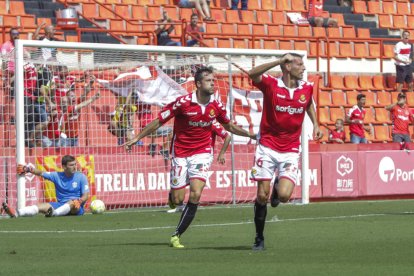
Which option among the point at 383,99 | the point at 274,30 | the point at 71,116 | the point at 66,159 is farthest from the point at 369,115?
the point at 66,159

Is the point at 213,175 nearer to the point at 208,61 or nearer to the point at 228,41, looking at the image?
the point at 208,61

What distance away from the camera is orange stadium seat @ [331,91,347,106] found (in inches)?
1223

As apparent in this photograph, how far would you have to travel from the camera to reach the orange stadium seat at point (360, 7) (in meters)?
36.4

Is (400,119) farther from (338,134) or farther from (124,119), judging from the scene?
(124,119)

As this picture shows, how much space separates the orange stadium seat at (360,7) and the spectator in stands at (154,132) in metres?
14.7

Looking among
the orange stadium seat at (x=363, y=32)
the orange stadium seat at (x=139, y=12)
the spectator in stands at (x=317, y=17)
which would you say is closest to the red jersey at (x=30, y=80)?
the orange stadium seat at (x=139, y=12)

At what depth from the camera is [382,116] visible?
1251 inches

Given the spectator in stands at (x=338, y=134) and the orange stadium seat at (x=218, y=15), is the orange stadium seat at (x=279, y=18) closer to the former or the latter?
the orange stadium seat at (x=218, y=15)

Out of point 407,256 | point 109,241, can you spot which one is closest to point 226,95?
point 109,241

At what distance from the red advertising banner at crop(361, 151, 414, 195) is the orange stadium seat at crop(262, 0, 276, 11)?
8745 mm

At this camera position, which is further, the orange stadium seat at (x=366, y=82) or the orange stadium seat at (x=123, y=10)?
the orange stadium seat at (x=366, y=82)

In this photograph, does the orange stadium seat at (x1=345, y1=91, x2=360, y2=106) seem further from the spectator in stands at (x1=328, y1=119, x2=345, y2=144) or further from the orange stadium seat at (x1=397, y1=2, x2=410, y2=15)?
the orange stadium seat at (x1=397, y1=2, x2=410, y2=15)

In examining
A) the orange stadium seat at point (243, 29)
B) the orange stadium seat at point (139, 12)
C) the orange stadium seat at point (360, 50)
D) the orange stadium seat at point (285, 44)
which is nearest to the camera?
the orange stadium seat at point (139, 12)

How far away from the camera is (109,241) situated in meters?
14.3
